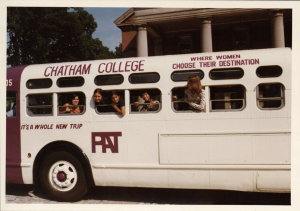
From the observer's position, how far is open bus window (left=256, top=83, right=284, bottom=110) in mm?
4098

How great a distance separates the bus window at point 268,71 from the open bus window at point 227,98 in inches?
14.4

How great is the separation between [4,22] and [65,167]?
3.18 m

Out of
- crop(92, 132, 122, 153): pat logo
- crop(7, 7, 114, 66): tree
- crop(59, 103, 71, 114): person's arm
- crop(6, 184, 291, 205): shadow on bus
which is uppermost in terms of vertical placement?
crop(7, 7, 114, 66): tree

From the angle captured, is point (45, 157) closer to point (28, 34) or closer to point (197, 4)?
point (197, 4)

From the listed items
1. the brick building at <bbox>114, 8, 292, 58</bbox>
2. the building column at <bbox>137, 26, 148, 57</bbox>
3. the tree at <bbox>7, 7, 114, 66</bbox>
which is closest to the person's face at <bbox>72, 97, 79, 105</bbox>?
the tree at <bbox>7, 7, 114, 66</bbox>

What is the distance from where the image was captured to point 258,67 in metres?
4.16

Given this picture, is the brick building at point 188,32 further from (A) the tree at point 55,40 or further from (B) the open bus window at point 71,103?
(B) the open bus window at point 71,103

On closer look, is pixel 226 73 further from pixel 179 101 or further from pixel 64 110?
pixel 64 110

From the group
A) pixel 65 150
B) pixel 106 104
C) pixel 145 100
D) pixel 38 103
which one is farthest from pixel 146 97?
pixel 38 103

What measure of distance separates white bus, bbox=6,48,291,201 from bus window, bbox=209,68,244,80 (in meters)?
0.02

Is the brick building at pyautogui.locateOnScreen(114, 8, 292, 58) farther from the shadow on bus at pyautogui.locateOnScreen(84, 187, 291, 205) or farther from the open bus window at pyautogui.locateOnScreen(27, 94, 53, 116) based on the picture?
the shadow on bus at pyautogui.locateOnScreen(84, 187, 291, 205)

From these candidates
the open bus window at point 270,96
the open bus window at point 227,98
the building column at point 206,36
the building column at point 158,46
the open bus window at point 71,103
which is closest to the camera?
the open bus window at point 270,96

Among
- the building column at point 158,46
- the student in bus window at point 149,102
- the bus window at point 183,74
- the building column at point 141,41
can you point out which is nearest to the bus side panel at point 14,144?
the student in bus window at point 149,102

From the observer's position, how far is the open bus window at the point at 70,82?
15.6 ft
